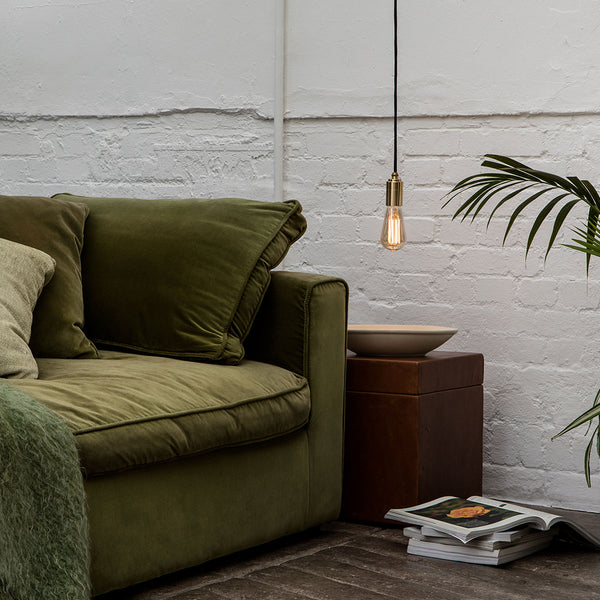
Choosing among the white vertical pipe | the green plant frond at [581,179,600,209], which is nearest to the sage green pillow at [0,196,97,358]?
the white vertical pipe

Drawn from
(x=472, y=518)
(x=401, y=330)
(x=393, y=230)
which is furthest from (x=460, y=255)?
(x=472, y=518)

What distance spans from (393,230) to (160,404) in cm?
111

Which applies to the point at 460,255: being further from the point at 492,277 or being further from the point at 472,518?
Answer: the point at 472,518

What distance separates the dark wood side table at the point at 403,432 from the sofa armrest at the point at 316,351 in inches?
4.5

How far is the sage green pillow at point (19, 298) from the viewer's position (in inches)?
89.4

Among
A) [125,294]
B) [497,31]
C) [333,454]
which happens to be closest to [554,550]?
[333,454]

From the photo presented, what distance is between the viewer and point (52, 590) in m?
1.85

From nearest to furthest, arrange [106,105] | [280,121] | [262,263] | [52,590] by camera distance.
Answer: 1. [52,590]
2. [262,263]
3. [280,121]
4. [106,105]

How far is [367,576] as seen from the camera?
237 cm

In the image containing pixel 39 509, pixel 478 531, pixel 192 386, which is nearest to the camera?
pixel 39 509

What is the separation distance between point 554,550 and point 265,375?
0.88 metres

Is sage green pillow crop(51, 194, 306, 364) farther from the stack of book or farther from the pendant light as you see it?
the stack of book

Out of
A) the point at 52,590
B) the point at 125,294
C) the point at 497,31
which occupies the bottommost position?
the point at 52,590

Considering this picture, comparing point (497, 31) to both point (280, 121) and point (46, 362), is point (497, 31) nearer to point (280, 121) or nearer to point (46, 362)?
point (280, 121)
